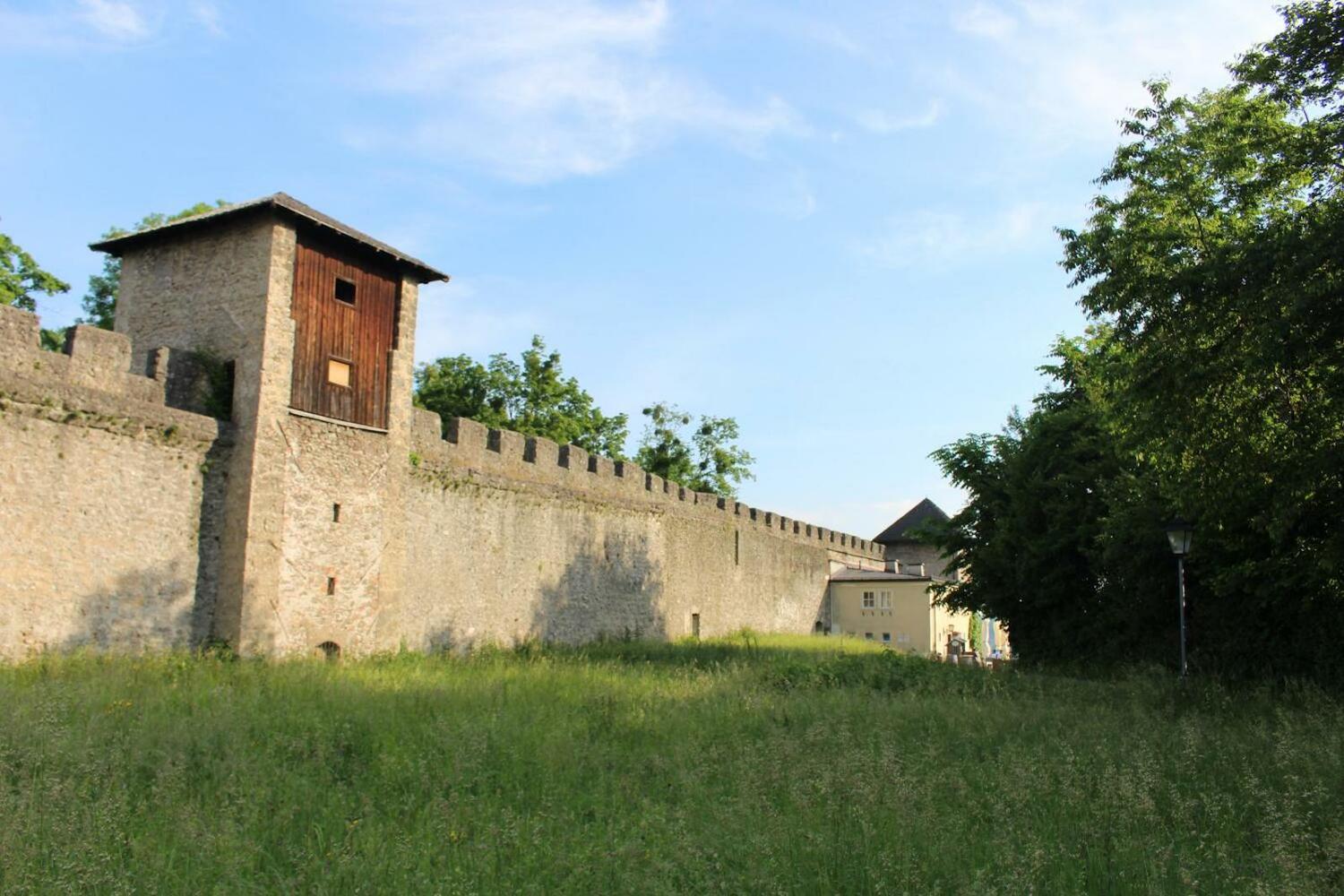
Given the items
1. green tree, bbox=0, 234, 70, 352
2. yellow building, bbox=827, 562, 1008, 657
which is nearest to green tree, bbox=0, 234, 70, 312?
green tree, bbox=0, 234, 70, 352

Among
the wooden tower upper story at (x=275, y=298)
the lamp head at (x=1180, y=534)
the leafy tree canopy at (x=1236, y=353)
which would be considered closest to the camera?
the leafy tree canopy at (x=1236, y=353)

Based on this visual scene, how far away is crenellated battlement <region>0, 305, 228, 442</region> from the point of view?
12.2m

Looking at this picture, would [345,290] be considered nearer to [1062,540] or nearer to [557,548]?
[557,548]

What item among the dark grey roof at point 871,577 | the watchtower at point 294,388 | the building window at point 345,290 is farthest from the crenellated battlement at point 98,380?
the dark grey roof at point 871,577

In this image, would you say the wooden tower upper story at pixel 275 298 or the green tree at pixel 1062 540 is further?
the green tree at pixel 1062 540

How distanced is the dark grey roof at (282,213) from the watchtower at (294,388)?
3cm

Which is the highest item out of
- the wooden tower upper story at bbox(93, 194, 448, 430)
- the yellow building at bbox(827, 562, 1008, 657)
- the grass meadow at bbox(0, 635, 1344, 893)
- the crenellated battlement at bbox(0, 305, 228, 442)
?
the wooden tower upper story at bbox(93, 194, 448, 430)

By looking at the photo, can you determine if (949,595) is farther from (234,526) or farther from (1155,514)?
(234,526)

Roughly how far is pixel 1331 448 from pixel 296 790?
423 inches

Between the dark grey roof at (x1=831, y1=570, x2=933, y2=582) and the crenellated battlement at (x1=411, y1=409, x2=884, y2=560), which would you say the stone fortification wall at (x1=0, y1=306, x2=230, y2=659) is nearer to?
the crenellated battlement at (x1=411, y1=409, x2=884, y2=560)

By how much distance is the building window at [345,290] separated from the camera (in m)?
16.5

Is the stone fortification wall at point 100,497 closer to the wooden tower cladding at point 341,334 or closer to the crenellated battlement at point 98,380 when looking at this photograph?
the crenellated battlement at point 98,380

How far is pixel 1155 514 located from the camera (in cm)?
1513

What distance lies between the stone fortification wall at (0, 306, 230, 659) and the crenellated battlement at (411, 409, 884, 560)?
436 centimetres
